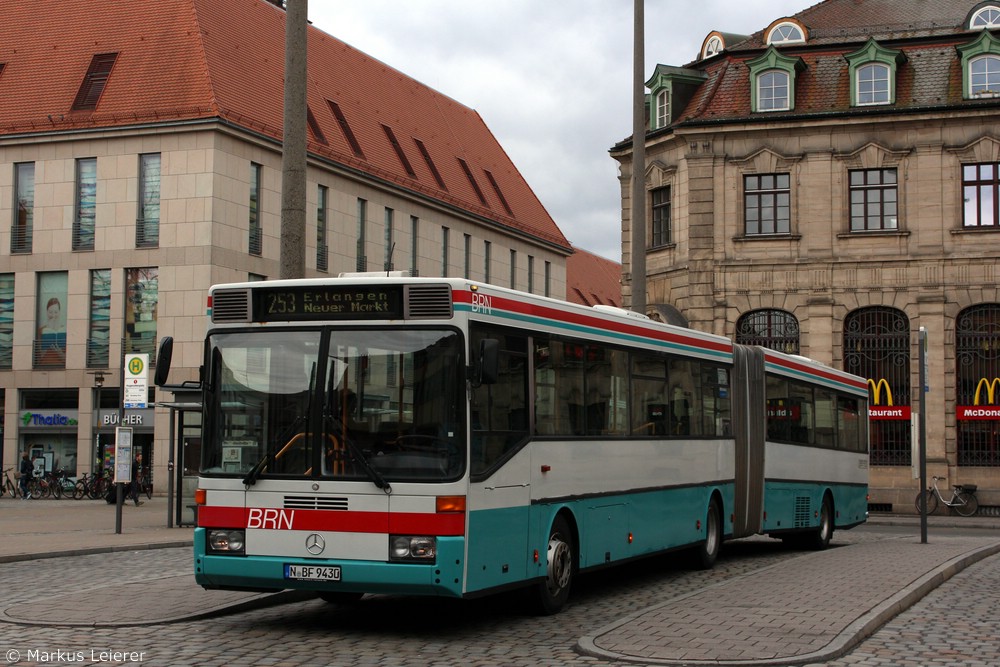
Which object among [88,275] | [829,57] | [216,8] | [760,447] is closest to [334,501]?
[760,447]

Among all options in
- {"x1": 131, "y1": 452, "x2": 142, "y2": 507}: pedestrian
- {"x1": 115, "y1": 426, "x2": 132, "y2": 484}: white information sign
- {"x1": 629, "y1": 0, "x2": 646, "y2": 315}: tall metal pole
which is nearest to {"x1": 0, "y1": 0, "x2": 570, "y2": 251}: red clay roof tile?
{"x1": 131, "y1": 452, "x2": 142, "y2": 507}: pedestrian

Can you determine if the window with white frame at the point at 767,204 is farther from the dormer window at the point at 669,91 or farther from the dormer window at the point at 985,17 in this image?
the dormer window at the point at 985,17

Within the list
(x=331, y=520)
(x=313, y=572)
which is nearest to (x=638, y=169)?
(x=331, y=520)

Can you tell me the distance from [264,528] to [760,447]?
34.6 feet

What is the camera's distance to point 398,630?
39.1ft

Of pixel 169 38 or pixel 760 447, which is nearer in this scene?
pixel 760 447

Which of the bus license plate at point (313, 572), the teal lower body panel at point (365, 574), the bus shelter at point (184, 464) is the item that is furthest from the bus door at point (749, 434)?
the bus shelter at point (184, 464)

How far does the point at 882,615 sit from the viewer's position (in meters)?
12.0

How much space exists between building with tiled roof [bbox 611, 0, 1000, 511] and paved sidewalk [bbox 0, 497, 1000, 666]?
63.9 feet

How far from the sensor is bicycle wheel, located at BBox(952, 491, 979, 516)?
38531 mm

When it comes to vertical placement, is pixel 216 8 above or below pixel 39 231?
above

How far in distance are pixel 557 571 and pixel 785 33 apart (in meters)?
32.9

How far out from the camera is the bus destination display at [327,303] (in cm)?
1160

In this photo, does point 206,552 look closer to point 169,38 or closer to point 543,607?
point 543,607
